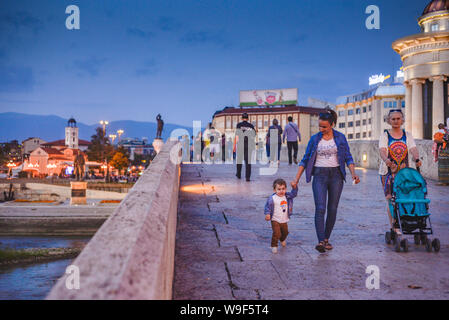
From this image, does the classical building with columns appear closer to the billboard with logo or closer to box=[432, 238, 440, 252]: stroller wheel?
box=[432, 238, 440, 252]: stroller wheel

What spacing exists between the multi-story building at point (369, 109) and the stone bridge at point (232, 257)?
60.6m

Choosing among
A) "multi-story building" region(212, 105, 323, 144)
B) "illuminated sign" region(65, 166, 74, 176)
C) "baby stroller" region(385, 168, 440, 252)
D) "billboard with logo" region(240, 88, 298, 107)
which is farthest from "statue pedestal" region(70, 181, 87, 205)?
"multi-story building" region(212, 105, 323, 144)

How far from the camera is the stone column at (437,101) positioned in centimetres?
2777

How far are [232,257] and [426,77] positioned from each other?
27.0 metres

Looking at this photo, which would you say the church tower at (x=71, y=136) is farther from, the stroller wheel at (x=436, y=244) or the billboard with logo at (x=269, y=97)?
the stroller wheel at (x=436, y=244)

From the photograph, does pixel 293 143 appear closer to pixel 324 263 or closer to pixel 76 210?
pixel 324 263

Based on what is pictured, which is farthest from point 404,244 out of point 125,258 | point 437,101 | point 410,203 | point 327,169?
point 437,101

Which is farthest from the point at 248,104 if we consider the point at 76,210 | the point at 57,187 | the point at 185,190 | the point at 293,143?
the point at 185,190

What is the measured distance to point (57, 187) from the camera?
5475cm

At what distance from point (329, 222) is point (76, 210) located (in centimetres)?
3298

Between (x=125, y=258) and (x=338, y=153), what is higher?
(x=338, y=153)

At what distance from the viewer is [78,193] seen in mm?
40469

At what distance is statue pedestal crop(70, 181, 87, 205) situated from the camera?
4022cm

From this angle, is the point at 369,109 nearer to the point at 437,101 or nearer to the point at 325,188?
the point at 437,101
